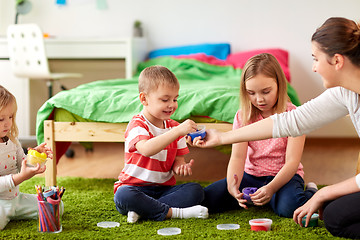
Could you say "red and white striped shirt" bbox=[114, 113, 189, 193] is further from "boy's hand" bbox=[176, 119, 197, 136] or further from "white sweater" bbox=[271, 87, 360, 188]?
"white sweater" bbox=[271, 87, 360, 188]

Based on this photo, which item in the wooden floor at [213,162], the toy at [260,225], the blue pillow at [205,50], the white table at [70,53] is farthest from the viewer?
the blue pillow at [205,50]

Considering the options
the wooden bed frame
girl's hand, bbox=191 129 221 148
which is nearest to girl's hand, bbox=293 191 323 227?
girl's hand, bbox=191 129 221 148

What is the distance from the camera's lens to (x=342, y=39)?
1.36 meters

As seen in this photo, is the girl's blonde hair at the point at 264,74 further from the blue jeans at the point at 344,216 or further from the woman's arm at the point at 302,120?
the blue jeans at the point at 344,216

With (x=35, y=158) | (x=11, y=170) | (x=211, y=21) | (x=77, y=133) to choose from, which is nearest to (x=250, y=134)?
(x=35, y=158)

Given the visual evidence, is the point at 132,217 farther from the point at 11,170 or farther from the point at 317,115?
A: the point at 317,115

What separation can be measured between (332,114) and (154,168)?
26.1 inches

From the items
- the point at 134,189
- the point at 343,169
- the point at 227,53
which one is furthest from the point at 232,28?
the point at 134,189

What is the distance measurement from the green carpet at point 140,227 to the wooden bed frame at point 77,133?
266mm

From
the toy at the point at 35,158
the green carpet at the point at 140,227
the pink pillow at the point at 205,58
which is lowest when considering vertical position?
the green carpet at the point at 140,227

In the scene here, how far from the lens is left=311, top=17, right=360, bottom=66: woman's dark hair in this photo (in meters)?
1.36

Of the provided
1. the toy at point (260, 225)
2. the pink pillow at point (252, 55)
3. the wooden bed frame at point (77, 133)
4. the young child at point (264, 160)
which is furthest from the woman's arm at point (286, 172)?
the pink pillow at point (252, 55)

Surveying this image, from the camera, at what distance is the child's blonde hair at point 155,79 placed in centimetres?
176

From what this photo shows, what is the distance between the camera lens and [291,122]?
1.50 metres
